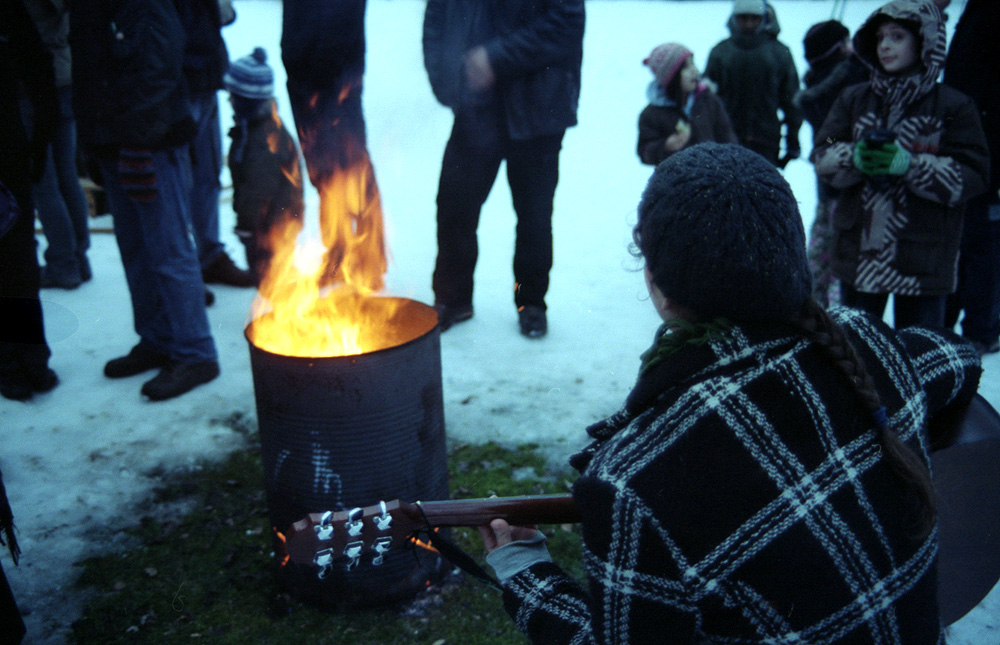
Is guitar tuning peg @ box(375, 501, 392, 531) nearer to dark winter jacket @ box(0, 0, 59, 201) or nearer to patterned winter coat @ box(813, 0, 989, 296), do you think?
patterned winter coat @ box(813, 0, 989, 296)

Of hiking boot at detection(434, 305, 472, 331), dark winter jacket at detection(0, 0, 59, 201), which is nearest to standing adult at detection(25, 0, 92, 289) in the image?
dark winter jacket at detection(0, 0, 59, 201)

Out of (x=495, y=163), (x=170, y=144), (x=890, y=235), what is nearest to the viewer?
(x=890, y=235)

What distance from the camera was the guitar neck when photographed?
192 cm

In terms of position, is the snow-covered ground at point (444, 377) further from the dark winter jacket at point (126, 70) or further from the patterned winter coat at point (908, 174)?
the dark winter jacket at point (126, 70)

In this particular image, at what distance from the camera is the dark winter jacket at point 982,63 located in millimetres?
4129

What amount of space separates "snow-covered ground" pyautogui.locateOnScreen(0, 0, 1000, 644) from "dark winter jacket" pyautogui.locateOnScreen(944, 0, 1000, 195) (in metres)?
1.41

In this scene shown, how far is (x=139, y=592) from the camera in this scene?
9.23ft

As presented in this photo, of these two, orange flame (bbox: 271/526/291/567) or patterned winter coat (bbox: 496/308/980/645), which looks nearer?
patterned winter coat (bbox: 496/308/980/645)

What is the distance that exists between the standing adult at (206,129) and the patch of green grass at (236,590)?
226 cm

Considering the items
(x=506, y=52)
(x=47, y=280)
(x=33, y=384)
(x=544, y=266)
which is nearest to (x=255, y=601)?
(x=33, y=384)

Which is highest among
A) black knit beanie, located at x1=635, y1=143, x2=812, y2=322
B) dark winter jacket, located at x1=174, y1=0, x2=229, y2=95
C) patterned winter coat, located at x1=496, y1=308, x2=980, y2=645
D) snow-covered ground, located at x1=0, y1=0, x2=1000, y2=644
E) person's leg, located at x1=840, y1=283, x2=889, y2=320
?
dark winter jacket, located at x1=174, y1=0, x2=229, y2=95

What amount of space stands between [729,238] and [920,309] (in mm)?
3195

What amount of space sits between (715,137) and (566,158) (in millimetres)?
6580

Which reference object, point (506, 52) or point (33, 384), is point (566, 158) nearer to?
point (506, 52)
